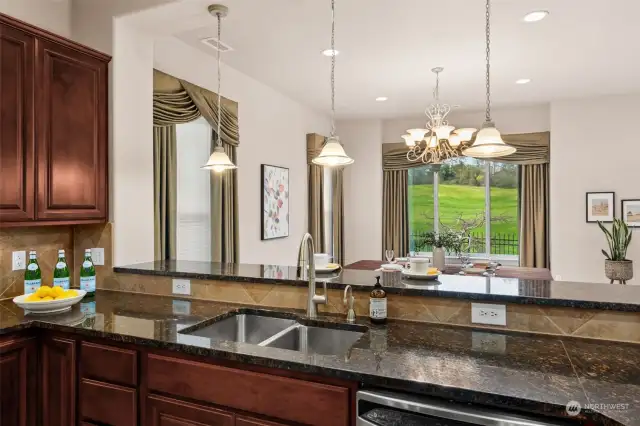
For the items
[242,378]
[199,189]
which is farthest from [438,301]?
[199,189]

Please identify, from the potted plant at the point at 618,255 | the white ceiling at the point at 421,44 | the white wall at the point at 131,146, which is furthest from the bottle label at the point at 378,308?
the potted plant at the point at 618,255

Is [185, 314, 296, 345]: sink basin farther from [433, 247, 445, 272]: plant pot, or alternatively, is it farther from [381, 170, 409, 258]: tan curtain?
[381, 170, 409, 258]: tan curtain

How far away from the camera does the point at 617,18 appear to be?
2998 mm

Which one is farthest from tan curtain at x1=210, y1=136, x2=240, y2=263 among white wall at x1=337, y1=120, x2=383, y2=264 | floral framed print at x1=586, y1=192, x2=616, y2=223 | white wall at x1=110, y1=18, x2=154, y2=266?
floral framed print at x1=586, y1=192, x2=616, y2=223

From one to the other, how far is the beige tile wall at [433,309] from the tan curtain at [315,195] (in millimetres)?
3203

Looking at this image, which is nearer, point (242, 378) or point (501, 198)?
point (242, 378)

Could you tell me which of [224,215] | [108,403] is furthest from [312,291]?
[224,215]

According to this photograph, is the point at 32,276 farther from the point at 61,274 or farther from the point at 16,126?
the point at 16,126

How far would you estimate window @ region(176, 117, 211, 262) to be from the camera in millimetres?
3432

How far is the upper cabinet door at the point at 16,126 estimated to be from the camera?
79.0 inches

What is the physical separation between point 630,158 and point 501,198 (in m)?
1.57

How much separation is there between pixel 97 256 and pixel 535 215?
5.34 meters

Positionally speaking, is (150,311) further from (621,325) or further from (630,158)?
(630,158)

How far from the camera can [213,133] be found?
3.72 metres
